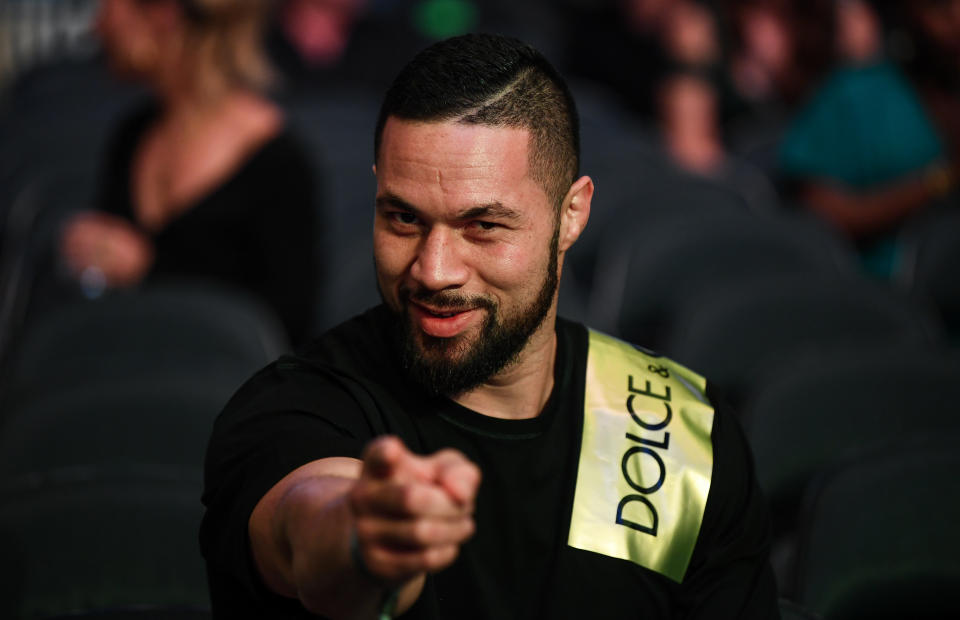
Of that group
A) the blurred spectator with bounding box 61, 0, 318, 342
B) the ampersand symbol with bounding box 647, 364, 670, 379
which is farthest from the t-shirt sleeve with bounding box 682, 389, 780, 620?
the blurred spectator with bounding box 61, 0, 318, 342

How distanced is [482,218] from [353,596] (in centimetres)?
45

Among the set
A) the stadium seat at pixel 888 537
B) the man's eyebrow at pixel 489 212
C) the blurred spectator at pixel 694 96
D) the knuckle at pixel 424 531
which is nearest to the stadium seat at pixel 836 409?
the stadium seat at pixel 888 537

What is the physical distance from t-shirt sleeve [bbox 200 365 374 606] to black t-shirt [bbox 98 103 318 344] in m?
1.46

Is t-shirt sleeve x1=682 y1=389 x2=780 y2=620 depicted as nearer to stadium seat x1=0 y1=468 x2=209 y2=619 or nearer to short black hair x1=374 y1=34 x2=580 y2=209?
short black hair x1=374 y1=34 x2=580 y2=209

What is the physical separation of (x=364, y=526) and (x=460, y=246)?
1.45 ft

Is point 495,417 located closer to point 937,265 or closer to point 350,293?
point 350,293

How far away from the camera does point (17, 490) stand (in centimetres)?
177

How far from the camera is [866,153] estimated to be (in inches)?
138

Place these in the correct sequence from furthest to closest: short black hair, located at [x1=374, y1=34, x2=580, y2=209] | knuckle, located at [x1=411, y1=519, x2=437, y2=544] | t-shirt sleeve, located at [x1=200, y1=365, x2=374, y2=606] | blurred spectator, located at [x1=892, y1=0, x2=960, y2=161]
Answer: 1. blurred spectator, located at [x1=892, y1=0, x2=960, y2=161]
2. short black hair, located at [x1=374, y1=34, x2=580, y2=209]
3. t-shirt sleeve, located at [x1=200, y1=365, x2=374, y2=606]
4. knuckle, located at [x1=411, y1=519, x2=437, y2=544]

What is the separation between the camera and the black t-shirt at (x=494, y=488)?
1177 millimetres

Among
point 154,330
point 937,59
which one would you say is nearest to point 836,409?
point 154,330

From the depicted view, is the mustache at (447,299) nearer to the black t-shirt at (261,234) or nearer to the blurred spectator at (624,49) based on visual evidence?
the black t-shirt at (261,234)

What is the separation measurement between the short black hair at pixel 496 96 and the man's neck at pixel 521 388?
7.1 inches

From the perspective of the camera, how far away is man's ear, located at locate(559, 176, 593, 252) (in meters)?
1.34
